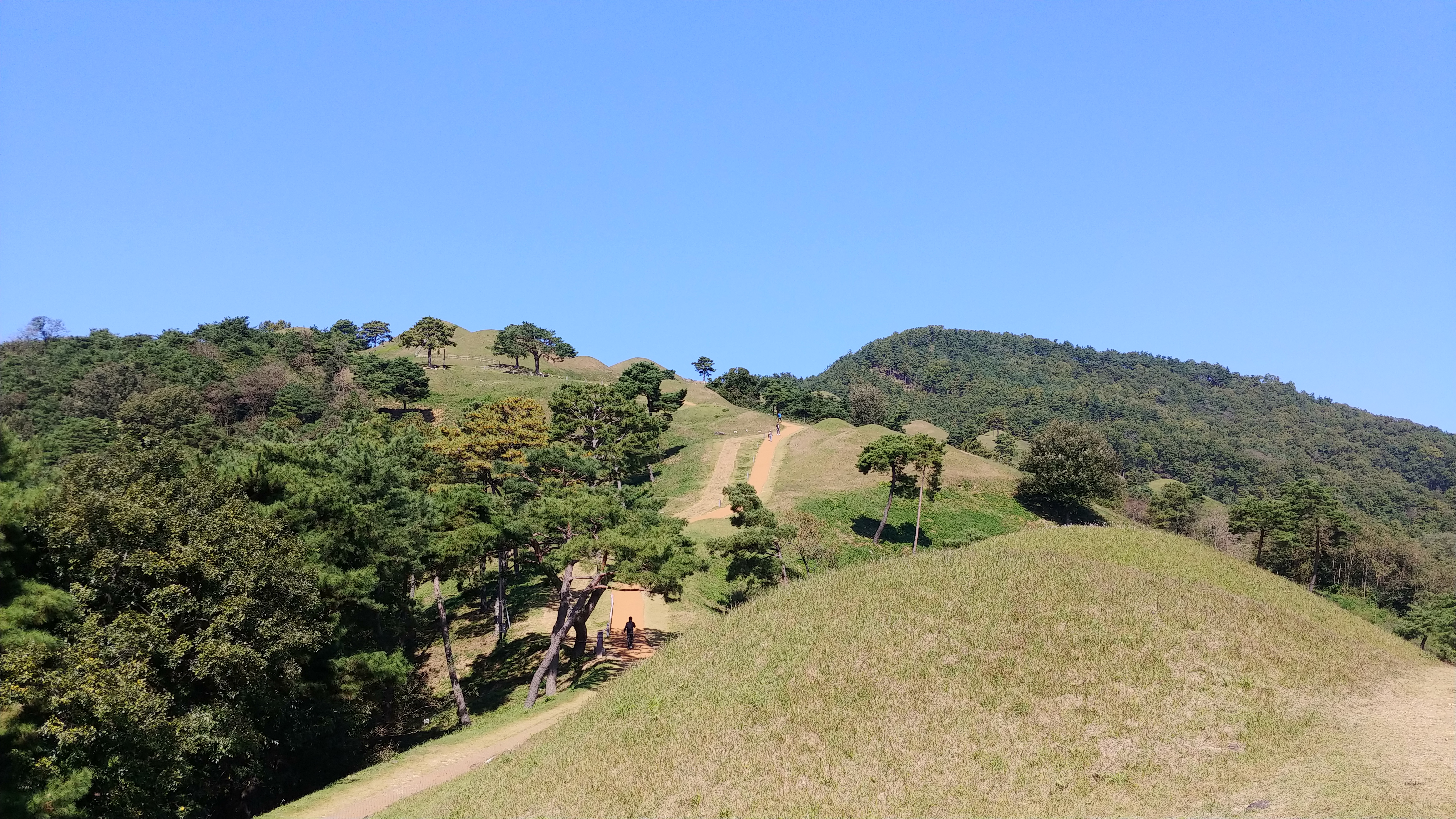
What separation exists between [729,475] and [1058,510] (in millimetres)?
29209

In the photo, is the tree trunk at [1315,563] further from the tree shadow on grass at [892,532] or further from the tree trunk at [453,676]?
the tree trunk at [453,676]

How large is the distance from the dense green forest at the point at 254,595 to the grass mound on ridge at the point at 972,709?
573cm

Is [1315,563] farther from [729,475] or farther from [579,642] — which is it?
[579,642]

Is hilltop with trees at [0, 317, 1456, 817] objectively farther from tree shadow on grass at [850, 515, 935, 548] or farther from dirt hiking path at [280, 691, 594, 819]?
dirt hiking path at [280, 691, 594, 819]

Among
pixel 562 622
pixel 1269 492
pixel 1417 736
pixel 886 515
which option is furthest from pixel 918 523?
pixel 1269 492

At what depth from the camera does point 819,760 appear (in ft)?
55.5

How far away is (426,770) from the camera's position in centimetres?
2341

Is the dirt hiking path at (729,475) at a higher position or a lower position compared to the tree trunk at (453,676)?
higher

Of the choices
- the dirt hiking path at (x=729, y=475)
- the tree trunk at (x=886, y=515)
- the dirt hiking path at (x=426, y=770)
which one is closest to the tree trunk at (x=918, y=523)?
the tree trunk at (x=886, y=515)

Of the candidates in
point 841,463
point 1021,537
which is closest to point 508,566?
point 841,463

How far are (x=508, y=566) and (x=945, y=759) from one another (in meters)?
43.0

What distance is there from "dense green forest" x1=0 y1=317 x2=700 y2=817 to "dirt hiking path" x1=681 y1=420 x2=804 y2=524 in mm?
11574

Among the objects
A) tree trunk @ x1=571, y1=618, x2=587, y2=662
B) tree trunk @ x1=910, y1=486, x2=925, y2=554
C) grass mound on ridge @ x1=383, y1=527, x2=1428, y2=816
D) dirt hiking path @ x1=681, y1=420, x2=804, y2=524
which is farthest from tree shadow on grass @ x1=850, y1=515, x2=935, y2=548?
grass mound on ridge @ x1=383, y1=527, x2=1428, y2=816

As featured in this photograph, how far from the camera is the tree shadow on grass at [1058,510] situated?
66.9 meters
